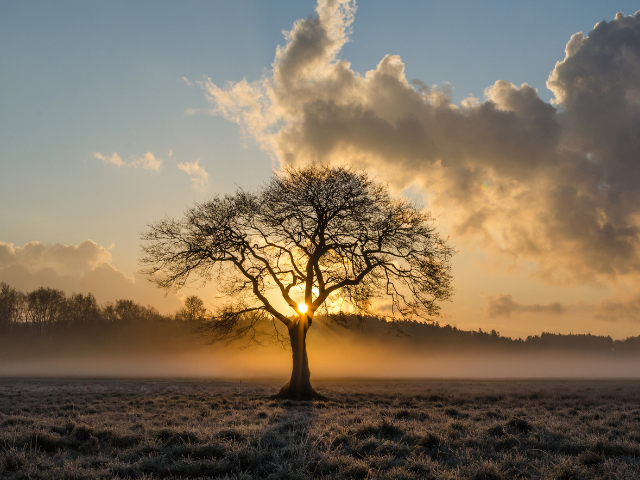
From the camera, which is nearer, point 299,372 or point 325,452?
point 325,452

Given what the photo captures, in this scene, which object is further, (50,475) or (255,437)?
(255,437)

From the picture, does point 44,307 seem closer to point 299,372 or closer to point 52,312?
point 52,312

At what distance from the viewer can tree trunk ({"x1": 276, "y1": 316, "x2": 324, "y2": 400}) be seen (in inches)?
903

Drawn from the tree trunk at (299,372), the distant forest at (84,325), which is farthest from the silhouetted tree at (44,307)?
the tree trunk at (299,372)

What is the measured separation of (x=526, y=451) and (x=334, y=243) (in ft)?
59.2

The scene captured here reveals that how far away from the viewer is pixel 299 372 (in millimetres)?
23812

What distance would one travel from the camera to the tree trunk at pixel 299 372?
22938 millimetres

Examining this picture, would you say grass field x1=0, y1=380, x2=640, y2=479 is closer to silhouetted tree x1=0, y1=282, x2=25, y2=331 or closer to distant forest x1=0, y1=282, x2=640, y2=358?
distant forest x1=0, y1=282, x2=640, y2=358

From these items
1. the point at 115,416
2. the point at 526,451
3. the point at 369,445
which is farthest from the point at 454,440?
the point at 115,416

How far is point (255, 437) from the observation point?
8266mm

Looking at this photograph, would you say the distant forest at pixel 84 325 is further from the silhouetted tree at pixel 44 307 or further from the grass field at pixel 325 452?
the grass field at pixel 325 452

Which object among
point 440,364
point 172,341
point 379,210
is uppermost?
point 379,210

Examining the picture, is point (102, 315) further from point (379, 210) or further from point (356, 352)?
point (379, 210)

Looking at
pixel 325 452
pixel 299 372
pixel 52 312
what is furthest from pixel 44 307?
pixel 325 452
